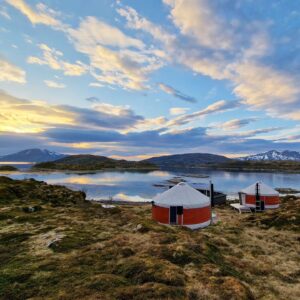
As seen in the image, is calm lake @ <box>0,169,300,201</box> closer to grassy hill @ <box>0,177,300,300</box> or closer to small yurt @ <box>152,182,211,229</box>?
small yurt @ <box>152,182,211,229</box>

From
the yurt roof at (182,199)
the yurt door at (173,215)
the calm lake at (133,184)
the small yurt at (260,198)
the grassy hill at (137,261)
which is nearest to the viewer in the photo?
the grassy hill at (137,261)

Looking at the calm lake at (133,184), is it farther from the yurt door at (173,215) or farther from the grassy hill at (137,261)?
the grassy hill at (137,261)

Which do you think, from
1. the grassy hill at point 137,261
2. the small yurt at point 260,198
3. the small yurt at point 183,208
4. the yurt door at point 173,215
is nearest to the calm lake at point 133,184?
the small yurt at point 260,198

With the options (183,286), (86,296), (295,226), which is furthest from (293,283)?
(295,226)

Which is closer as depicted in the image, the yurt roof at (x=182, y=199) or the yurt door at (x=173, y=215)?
the yurt roof at (x=182, y=199)

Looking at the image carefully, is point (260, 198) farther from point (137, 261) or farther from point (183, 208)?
point (137, 261)

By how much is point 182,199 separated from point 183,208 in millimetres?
1017

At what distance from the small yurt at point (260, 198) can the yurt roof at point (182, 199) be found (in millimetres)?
16323

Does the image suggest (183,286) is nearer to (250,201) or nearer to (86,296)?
(86,296)

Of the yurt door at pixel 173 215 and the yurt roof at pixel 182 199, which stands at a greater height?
the yurt roof at pixel 182 199

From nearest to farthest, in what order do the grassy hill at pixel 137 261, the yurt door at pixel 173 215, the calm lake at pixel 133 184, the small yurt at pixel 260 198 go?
the grassy hill at pixel 137 261
the yurt door at pixel 173 215
the small yurt at pixel 260 198
the calm lake at pixel 133 184

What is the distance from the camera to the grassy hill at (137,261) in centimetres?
1134

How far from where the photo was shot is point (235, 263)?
17625 millimetres

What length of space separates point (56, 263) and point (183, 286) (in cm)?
713
